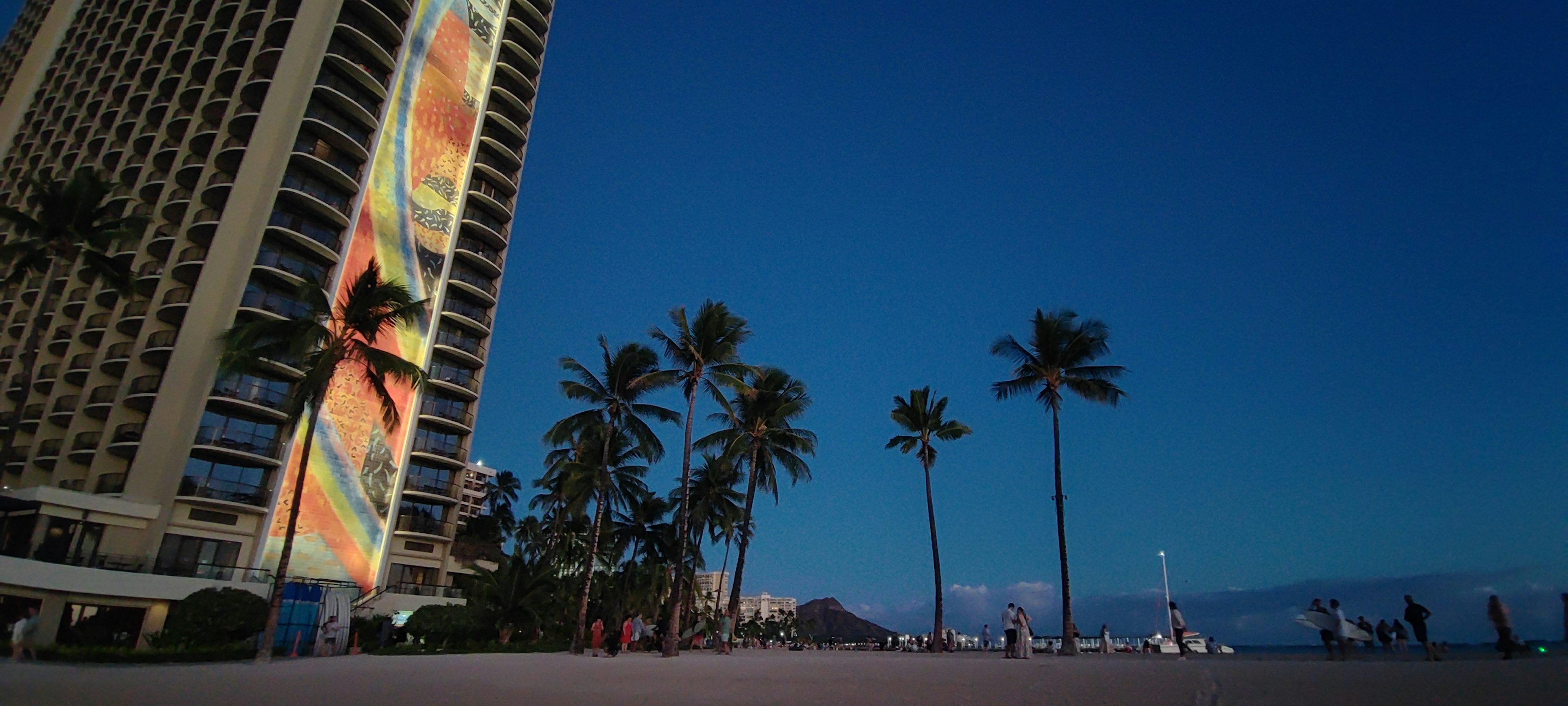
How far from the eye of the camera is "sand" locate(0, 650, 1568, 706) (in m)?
7.14

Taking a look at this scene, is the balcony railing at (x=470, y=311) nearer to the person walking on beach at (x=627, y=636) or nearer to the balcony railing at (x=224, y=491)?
the balcony railing at (x=224, y=491)

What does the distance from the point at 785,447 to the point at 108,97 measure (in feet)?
174

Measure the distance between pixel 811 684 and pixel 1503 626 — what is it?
39.0 ft

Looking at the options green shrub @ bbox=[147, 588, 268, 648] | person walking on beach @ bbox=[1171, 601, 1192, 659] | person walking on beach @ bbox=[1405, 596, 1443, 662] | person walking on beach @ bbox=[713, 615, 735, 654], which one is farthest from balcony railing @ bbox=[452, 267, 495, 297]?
person walking on beach @ bbox=[1405, 596, 1443, 662]

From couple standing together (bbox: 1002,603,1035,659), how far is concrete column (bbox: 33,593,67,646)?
35.0 m

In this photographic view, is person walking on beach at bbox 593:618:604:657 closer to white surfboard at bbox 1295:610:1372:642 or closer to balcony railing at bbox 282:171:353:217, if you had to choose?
white surfboard at bbox 1295:610:1372:642

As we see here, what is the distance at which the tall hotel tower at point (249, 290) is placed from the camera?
35.5m

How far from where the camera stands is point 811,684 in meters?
9.73

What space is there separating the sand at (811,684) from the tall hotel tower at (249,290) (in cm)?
2385

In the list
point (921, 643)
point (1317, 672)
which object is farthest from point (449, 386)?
point (1317, 672)

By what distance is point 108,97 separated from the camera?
51.6 m

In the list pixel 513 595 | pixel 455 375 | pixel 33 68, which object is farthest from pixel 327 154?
pixel 33 68

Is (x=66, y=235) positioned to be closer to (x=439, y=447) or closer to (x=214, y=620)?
(x=214, y=620)

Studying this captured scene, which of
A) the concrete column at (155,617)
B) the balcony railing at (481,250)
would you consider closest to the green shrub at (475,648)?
the concrete column at (155,617)
